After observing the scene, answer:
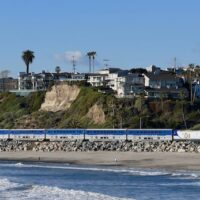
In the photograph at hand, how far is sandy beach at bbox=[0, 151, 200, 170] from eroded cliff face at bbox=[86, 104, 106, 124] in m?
26.0

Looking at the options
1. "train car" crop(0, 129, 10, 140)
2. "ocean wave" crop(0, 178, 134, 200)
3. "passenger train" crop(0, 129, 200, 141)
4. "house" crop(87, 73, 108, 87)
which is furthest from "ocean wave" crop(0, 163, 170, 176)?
"house" crop(87, 73, 108, 87)

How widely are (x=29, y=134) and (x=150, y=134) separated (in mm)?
17786

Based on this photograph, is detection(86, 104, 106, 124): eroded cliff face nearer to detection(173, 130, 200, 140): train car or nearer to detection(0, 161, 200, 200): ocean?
detection(173, 130, 200, 140): train car

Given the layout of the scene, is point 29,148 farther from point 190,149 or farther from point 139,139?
point 190,149

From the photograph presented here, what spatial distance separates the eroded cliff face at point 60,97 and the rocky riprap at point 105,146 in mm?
32029

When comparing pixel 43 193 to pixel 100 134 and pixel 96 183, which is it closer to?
pixel 96 183

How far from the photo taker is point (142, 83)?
A: 130m

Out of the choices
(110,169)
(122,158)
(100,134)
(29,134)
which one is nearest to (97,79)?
(29,134)

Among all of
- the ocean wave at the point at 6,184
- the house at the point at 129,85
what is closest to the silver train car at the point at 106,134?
the ocean wave at the point at 6,184

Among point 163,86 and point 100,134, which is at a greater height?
point 163,86

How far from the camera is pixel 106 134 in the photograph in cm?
7581

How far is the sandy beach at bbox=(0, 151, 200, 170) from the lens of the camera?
54750mm

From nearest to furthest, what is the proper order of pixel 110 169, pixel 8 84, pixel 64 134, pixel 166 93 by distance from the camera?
pixel 110 169
pixel 64 134
pixel 166 93
pixel 8 84

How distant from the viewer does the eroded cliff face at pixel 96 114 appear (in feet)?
323
